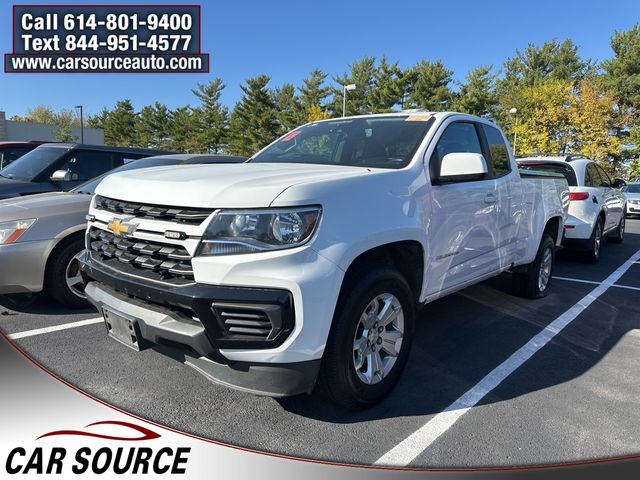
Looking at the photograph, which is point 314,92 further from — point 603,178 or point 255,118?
point 603,178

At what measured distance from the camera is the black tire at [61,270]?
4.26 meters

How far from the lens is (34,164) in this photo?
663cm

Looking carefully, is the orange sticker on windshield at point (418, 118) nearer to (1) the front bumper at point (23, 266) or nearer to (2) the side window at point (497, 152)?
(2) the side window at point (497, 152)

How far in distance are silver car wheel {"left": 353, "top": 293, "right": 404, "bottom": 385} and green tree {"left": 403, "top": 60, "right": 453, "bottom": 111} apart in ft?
125

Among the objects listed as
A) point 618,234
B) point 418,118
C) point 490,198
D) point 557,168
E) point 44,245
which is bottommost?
point 618,234

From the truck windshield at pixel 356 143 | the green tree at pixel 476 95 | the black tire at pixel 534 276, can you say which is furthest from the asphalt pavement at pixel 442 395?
the green tree at pixel 476 95

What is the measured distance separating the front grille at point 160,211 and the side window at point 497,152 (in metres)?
2.90

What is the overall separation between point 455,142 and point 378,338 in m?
1.81

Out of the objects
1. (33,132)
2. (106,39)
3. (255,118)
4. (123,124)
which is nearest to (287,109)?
(255,118)

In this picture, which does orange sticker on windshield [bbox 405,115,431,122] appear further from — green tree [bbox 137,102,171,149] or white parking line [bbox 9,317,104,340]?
green tree [bbox 137,102,171,149]

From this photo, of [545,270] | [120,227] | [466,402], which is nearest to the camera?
[120,227]

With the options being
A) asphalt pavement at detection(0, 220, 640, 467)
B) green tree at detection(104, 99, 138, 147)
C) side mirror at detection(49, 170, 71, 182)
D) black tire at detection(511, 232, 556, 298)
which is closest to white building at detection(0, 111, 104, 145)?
green tree at detection(104, 99, 138, 147)

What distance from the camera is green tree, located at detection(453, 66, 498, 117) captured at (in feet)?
122

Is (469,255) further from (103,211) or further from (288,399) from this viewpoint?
(103,211)
